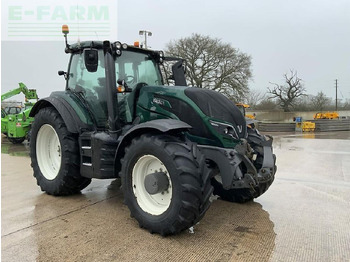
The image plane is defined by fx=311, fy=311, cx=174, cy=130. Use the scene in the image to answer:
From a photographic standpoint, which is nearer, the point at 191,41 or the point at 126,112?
the point at 126,112

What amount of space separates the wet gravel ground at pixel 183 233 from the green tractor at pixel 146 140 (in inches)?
9.4

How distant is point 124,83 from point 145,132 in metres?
0.92

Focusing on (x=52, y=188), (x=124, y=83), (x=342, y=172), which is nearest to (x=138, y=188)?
(x=124, y=83)

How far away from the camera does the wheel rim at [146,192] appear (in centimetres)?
355

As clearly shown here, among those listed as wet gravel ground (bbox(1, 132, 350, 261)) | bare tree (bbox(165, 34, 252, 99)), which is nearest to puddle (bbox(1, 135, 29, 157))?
wet gravel ground (bbox(1, 132, 350, 261))

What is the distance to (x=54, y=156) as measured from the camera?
5.21 metres

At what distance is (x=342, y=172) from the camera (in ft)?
22.7

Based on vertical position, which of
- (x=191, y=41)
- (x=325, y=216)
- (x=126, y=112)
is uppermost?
(x=191, y=41)

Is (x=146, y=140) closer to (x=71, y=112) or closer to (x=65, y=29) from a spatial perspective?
(x=71, y=112)

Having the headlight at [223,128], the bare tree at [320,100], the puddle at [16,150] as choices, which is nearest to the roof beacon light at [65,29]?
the headlight at [223,128]

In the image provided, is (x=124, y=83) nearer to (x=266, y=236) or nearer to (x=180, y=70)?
(x=180, y=70)

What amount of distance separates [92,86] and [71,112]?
49 cm

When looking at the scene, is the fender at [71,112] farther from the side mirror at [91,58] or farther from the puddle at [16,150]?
the puddle at [16,150]

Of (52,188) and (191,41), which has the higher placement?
(191,41)
